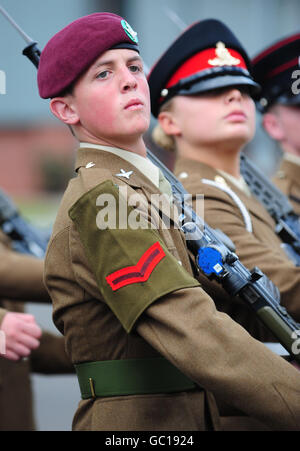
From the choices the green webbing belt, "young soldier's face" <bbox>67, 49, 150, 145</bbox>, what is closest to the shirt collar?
"young soldier's face" <bbox>67, 49, 150, 145</bbox>

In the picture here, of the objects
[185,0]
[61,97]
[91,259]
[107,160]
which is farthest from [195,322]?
[185,0]

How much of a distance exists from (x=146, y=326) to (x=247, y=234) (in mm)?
1102

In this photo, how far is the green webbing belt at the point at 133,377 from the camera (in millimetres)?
2238

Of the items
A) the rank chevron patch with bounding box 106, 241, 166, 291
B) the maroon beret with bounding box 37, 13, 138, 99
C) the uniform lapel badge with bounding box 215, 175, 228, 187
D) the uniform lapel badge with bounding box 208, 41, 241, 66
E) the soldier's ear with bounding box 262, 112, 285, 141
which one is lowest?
the soldier's ear with bounding box 262, 112, 285, 141

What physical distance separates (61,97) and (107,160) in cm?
26

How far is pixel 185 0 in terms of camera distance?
20234 mm

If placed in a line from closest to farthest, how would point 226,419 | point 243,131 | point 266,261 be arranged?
point 226,419 → point 266,261 → point 243,131

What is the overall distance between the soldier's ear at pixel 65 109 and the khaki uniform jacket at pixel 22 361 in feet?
5.19

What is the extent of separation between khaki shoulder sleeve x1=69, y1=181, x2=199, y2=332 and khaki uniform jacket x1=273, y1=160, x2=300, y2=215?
2.34 m

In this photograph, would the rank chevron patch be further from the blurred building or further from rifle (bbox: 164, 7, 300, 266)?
the blurred building

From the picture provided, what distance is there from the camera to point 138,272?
6.77 feet

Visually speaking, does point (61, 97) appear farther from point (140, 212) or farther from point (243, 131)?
point (243, 131)

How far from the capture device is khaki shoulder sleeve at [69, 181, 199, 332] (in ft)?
6.74

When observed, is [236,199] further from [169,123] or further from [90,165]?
[90,165]
